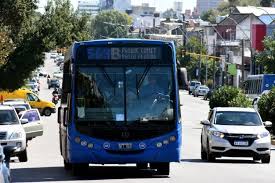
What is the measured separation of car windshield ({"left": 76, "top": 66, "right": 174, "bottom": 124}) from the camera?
2250cm

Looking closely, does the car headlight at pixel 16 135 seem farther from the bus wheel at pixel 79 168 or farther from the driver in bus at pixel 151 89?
the driver in bus at pixel 151 89

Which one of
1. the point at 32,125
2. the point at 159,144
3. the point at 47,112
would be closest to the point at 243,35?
the point at 47,112

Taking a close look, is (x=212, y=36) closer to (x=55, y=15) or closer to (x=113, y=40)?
(x=55, y=15)

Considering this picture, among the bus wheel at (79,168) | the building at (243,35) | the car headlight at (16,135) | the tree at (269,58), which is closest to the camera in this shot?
the bus wheel at (79,168)

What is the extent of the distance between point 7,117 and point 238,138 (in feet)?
22.8

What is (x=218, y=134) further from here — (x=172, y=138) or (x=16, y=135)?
(x=172, y=138)

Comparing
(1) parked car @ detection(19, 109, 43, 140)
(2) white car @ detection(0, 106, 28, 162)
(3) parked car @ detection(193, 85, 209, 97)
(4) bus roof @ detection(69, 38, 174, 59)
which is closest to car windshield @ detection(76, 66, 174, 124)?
(4) bus roof @ detection(69, 38, 174, 59)

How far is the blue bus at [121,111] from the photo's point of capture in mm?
22438

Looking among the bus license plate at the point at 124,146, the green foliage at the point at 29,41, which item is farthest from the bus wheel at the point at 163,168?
the green foliage at the point at 29,41

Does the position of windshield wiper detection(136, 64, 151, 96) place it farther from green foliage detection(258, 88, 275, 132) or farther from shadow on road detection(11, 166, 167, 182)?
green foliage detection(258, 88, 275, 132)

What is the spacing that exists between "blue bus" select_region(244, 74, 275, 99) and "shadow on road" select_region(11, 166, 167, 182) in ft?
124

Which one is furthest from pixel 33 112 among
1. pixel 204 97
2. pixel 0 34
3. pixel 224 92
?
pixel 204 97

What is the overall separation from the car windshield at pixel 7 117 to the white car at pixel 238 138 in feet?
18.7

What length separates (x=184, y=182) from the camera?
842 inches
